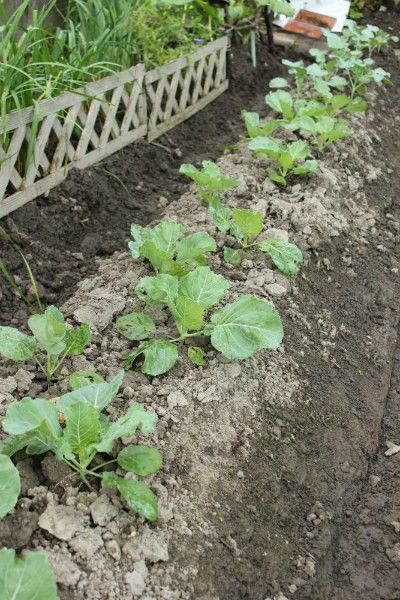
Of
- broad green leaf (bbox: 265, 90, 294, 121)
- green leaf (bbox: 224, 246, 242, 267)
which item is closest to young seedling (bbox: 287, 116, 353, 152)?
broad green leaf (bbox: 265, 90, 294, 121)

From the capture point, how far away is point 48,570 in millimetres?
1464

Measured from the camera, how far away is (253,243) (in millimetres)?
2855

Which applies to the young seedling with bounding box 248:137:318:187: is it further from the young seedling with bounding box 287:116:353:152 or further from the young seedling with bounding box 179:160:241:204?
the young seedling with bounding box 179:160:241:204

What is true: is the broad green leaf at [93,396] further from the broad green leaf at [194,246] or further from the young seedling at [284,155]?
the young seedling at [284,155]

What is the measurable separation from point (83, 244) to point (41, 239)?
19 centimetres

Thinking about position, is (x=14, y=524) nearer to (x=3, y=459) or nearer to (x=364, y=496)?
(x=3, y=459)

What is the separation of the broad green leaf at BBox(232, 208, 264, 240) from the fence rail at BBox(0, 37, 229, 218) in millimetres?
959

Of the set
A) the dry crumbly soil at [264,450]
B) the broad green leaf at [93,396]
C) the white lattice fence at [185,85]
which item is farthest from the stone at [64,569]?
the white lattice fence at [185,85]

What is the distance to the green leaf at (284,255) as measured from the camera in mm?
2734

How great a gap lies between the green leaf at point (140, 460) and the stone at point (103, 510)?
0.32 ft

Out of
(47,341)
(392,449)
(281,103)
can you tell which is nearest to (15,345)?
(47,341)

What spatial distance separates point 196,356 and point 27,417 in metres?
0.69

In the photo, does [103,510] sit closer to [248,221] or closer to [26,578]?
[26,578]

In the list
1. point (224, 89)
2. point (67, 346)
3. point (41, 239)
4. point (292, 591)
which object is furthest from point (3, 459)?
point (224, 89)
